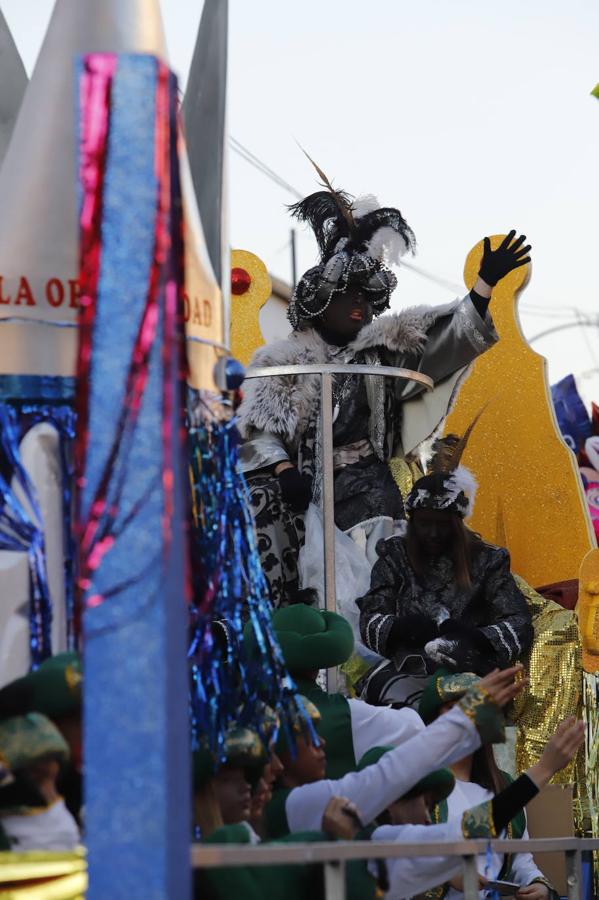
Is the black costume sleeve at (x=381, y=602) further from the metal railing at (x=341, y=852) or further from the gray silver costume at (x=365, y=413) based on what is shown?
the metal railing at (x=341, y=852)

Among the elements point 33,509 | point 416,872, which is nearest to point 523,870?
point 416,872

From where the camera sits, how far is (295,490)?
594 cm

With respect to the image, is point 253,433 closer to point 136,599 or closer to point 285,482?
point 285,482

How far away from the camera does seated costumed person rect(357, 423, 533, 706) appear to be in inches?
210

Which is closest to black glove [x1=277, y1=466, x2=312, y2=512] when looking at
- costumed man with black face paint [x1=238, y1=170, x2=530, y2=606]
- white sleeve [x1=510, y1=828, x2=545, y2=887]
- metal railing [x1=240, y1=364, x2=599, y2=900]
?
costumed man with black face paint [x1=238, y1=170, x2=530, y2=606]

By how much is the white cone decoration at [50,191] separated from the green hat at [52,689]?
80 cm

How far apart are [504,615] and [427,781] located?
184cm

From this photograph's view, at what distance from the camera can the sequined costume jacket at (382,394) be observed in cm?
609

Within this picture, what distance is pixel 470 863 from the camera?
2986mm

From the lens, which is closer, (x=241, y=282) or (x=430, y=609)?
(x=430, y=609)

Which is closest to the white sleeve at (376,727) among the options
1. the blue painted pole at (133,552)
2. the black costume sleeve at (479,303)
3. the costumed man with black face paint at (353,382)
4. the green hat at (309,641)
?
the green hat at (309,641)

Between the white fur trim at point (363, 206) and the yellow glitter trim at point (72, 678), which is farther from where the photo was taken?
the white fur trim at point (363, 206)

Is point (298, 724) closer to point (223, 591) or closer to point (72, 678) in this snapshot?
point (223, 591)

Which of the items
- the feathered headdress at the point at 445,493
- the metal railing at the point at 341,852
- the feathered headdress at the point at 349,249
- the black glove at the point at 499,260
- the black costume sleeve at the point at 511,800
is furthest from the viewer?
the feathered headdress at the point at 349,249
